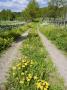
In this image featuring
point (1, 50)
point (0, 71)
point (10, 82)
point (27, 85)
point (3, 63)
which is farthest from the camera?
point (1, 50)

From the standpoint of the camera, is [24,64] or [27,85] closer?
[27,85]

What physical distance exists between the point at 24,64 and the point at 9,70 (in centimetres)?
160

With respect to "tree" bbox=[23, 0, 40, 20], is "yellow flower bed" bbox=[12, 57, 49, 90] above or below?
above

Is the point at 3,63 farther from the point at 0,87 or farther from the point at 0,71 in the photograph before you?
the point at 0,87

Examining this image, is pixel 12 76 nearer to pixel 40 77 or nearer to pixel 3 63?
pixel 40 77

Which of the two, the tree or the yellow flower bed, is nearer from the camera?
the yellow flower bed

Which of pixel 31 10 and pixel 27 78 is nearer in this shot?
pixel 27 78

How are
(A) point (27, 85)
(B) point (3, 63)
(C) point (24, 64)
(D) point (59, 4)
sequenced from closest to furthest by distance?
(A) point (27, 85) < (C) point (24, 64) < (B) point (3, 63) < (D) point (59, 4)

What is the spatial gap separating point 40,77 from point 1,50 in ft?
29.9

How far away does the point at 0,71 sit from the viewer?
11812 mm

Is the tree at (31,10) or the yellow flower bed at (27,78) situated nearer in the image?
the yellow flower bed at (27,78)

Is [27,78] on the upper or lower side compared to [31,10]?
upper

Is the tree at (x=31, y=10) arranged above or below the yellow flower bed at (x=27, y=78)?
below

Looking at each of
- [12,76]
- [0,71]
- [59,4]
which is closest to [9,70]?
[0,71]
